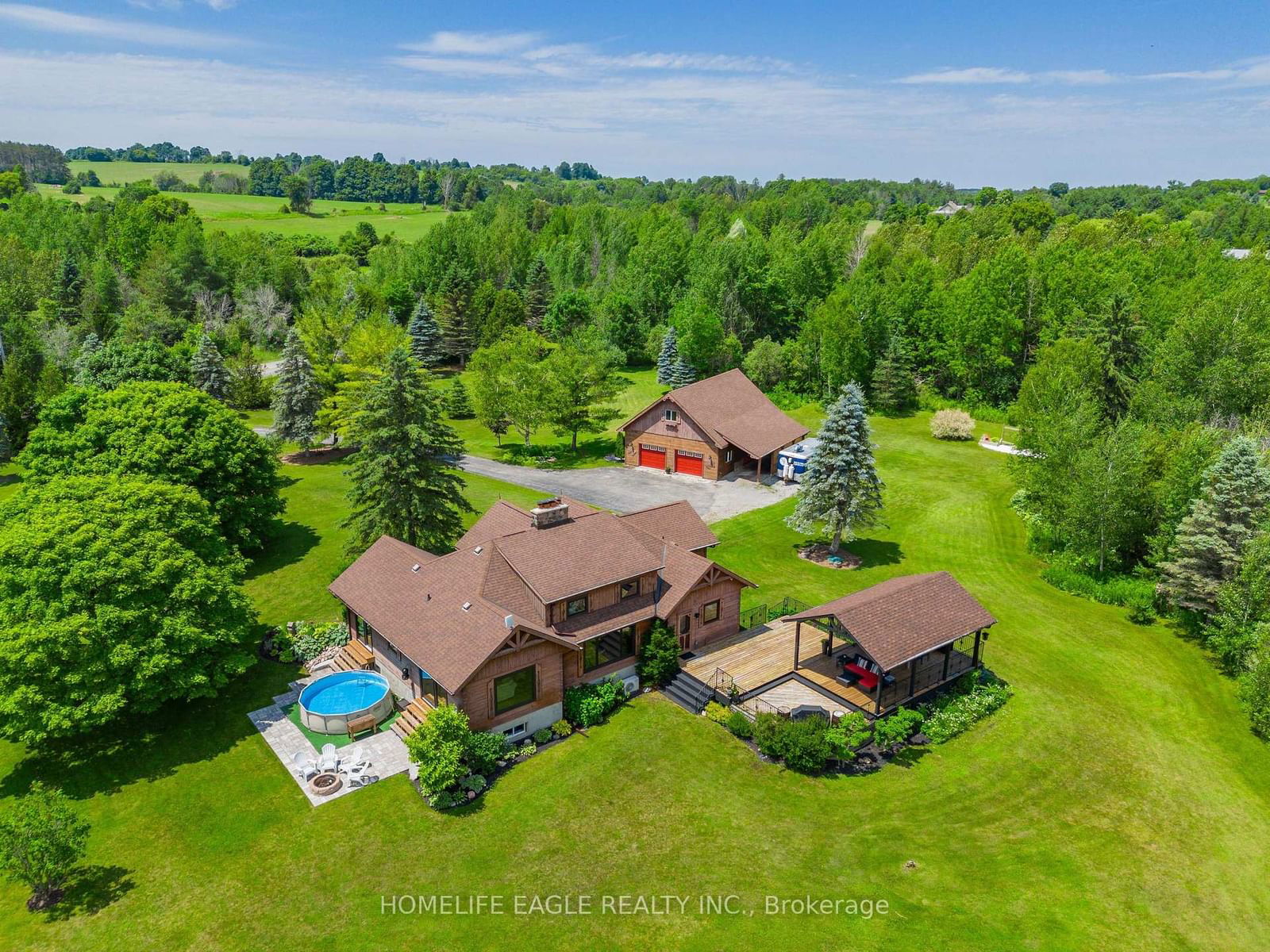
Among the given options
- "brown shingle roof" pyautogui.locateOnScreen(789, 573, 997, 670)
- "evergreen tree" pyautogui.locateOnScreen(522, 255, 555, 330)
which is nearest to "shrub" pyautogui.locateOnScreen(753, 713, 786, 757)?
"brown shingle roof" pyautogui.locateOnScreen(789, 573, 997, 670)

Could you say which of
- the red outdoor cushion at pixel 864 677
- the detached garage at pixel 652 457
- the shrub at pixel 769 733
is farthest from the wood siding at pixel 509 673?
the detached garage at pixel 652 457

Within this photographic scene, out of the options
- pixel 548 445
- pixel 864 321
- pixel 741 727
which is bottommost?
pixel 548 445

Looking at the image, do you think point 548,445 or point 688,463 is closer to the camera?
point 688,463

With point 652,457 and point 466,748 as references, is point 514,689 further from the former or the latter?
point 652,457

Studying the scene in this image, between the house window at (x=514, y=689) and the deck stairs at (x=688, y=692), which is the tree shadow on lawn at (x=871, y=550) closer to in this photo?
the deck stairs at (x=688, y=692)

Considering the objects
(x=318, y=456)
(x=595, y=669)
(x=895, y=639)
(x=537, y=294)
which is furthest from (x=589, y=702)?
(x=537, y=294)
